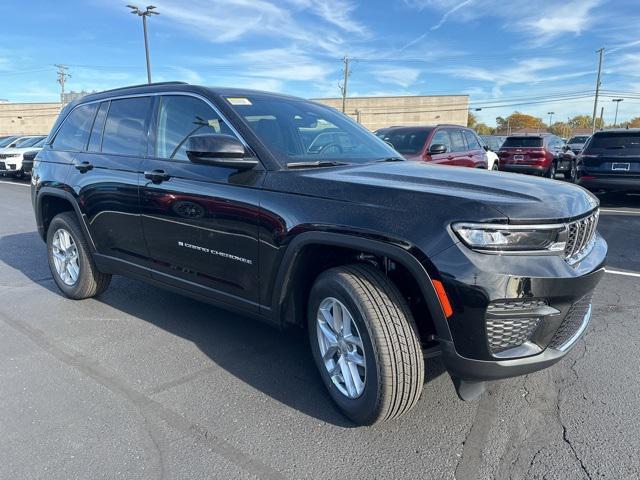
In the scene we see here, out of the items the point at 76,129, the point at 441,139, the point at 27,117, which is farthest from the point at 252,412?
the point at 27,117

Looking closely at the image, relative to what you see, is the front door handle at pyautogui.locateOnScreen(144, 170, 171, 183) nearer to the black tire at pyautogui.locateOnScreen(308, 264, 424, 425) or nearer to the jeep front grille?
the black tire at pyautogui.locateOnScreen(308, 264, 424, 425)

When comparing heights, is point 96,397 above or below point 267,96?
below

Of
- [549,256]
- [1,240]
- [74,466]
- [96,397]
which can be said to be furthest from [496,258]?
[1,240]

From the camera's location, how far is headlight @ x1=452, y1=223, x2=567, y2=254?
2.20 m

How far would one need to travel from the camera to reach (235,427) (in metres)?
2.66

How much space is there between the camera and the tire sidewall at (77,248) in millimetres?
4469

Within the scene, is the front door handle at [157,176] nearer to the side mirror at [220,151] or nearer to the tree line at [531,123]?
the side mirror at [220,151]

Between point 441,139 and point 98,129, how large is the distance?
7053 millimetres

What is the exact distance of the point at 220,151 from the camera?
2.83 meters

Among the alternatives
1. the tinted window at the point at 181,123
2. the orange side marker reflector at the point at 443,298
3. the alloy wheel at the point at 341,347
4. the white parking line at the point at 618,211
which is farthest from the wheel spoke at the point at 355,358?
the white parking line at the point at 618,211

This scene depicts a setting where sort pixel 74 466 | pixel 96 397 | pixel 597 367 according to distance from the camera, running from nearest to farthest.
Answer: pixel 74 466
pixel 96 397
pixel 597 367

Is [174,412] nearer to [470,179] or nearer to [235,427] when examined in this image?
[235,427]

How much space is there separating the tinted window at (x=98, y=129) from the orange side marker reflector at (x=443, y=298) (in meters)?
3.35

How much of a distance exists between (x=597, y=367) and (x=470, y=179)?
168 cm
